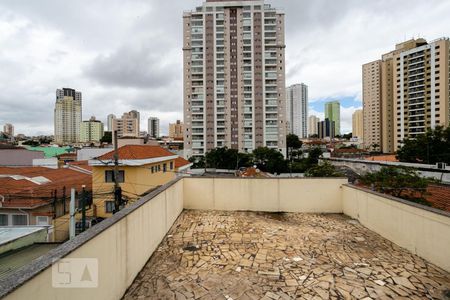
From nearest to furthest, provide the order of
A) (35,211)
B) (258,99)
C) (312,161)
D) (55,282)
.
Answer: (55,282), (35,211), (312,161), (258,99)

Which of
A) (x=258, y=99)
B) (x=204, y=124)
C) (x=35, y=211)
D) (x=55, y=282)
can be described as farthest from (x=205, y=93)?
(x=55, y=282)

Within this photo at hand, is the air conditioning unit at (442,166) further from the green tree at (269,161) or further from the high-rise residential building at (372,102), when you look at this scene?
the high-rise residential building at (372,102)

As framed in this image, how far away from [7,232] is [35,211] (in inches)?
199

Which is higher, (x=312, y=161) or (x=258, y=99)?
(x=258, y=99)

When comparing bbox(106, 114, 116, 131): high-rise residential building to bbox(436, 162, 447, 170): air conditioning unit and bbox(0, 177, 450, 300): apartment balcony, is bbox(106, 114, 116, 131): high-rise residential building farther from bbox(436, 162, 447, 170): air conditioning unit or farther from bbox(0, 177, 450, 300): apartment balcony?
bbox(0, 177, 450, 300): apartment balcony

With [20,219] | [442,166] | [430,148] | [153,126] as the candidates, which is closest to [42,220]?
[20,219]

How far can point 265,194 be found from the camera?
6.96 meters

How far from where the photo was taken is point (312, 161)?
43500 millimetres

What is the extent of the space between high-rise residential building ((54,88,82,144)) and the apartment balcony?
113912mm

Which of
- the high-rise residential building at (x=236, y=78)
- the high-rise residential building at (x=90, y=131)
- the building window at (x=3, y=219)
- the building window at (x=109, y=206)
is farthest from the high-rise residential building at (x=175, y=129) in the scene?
the building window at (x=3, y=219)

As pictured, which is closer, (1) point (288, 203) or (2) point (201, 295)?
(2) point (201, 295)

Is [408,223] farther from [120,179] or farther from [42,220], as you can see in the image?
[42,220]

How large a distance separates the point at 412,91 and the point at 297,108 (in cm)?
7476

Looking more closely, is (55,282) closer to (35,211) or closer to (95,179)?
(35,211)
